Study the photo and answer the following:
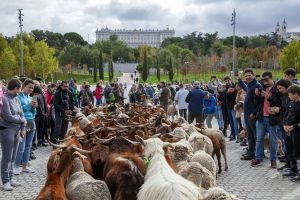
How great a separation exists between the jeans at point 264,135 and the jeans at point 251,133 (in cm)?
43

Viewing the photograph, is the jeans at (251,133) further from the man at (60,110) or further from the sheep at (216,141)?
the man at (60,110)

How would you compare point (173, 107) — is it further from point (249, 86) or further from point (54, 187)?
point (54, 187)

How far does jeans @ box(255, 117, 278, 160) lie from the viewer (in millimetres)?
11969

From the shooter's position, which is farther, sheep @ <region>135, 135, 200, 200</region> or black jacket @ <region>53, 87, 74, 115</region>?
black jacket @ <region>53, 87, 74, 115</region>

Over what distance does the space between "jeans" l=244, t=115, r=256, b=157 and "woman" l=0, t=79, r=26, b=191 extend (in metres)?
6.45

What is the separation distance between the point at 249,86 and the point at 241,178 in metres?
2.97

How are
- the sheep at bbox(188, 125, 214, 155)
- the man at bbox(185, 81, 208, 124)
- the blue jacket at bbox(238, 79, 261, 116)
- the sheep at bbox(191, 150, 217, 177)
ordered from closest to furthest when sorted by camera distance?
1. the sheep at bbox(191, 150, 217, 177)
2. the sheep at bbox(188, 125, 214, 155)
3. the blue jacket at bbox(238, 79, 261, 116)
4. the man at bbox(185, 81, 208, 124)

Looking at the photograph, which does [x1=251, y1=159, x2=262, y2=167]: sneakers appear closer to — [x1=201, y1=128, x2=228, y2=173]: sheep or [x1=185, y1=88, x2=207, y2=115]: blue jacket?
[x1=201, y1=128, x2=228, y2=173]: sheep

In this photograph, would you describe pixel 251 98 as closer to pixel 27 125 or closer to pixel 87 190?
pixel 27 125

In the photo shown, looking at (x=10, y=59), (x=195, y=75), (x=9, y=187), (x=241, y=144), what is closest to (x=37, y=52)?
(x=10, y=59)

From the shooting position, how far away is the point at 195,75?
84.8 m

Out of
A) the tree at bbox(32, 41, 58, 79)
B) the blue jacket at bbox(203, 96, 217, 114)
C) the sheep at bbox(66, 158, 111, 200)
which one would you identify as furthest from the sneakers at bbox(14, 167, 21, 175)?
the tree at bbox(32, 41, 58, 79)

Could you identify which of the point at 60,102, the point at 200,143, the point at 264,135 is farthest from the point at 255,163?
the point at 60,102

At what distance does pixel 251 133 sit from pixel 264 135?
2.22 feet
